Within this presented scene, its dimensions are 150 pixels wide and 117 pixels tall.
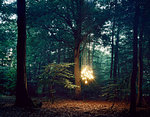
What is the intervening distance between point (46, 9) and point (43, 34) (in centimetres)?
280

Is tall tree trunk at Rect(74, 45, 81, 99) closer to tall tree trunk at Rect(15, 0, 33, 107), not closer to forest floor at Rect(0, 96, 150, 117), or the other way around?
forest floor at Rect(0, 96, 150, 117)

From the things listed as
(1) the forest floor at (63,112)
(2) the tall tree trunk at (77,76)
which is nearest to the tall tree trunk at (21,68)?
(1) the forest floor at (63,112)

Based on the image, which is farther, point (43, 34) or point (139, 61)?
point (43, 34)

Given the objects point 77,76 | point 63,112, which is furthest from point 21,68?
point 77,76

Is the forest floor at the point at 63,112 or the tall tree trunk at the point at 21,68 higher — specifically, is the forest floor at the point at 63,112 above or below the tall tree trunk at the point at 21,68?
below

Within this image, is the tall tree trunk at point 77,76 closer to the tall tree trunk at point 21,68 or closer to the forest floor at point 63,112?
the forest floor at point 63,112

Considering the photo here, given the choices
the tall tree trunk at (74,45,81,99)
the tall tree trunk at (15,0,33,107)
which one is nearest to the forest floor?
the tall tree trunk at (15,0,33,107)

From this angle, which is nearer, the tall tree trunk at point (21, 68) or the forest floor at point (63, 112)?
the forest floor at point (63, 112)

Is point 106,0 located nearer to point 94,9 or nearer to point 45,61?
point 94,9

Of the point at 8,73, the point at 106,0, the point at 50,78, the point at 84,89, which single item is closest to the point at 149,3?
the point at 106,0

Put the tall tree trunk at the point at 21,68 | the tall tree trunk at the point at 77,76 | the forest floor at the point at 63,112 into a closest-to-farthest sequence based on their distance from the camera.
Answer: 1. the forest floor at the point at 63,112
2. the tall tree trunk at the point at 21,68
3. the tall tree trunk at the point at 77,76

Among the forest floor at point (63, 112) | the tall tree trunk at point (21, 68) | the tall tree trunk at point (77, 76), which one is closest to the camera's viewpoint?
the forest floor at point (63, 112)

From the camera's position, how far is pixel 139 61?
30.5 ft

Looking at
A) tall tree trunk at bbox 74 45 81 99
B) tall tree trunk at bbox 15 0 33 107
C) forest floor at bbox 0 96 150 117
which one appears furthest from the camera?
tall tree trunk at bbox 74 45 81 99
